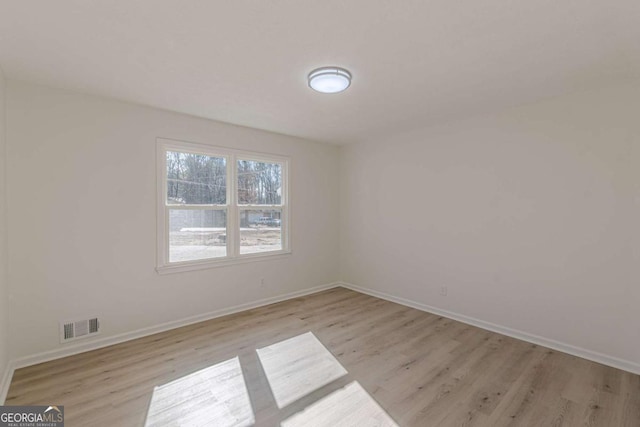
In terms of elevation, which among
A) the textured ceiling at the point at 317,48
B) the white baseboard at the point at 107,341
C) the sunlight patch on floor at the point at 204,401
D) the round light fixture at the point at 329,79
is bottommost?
the sunlight patch on floor at the point at 204,401

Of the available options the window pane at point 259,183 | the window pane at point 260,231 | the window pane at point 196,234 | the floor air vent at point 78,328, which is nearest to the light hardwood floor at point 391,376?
the floor air vent at point 78,328

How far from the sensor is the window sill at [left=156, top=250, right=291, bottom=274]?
344cm

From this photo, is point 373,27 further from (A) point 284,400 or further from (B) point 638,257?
(B) point 638,257

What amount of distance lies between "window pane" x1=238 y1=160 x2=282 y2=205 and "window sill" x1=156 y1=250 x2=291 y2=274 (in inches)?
30.4

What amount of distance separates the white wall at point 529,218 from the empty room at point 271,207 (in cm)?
2

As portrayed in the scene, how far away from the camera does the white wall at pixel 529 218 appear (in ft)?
8.68

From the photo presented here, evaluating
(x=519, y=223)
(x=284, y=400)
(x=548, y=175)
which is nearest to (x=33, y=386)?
(x=284, y=400)

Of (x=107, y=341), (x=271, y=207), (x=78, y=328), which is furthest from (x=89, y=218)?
(x=271, y=207)

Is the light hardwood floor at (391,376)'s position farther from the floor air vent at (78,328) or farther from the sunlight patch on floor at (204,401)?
the floor air vent at (78,328)

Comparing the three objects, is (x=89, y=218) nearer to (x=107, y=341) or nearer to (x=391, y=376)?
(x=107, y=341)

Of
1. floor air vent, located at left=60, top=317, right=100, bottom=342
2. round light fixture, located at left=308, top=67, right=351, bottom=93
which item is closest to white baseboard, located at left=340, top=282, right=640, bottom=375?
round light fixture, located at left=308, top=67, right=351, bottom=93

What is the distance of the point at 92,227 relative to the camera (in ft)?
9.68

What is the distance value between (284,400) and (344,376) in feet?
1.81

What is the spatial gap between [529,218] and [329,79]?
8.36 ft
